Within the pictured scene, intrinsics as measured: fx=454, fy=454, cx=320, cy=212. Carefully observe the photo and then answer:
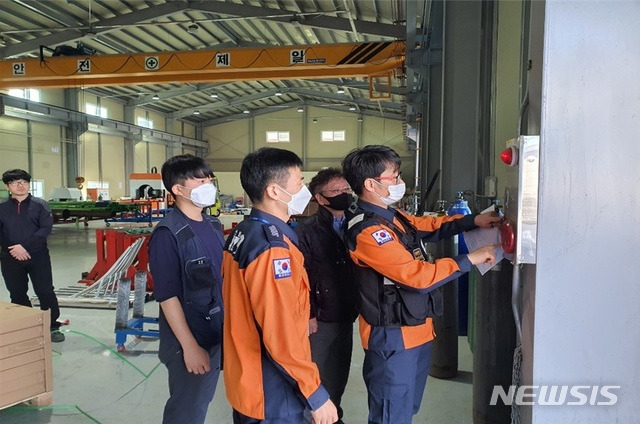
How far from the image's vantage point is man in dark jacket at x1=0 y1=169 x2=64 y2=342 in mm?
4379

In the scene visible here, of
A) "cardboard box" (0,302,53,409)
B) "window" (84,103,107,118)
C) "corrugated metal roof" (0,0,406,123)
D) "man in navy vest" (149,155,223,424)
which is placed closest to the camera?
"man in navy vest" (149,155,223,424)

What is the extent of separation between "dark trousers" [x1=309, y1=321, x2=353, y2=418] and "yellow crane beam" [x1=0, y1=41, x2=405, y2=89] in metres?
7.12

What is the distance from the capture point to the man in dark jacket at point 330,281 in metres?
2.48

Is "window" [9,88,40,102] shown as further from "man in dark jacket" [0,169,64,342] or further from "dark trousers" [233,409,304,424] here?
"dark trousers" [233,409,304,424]

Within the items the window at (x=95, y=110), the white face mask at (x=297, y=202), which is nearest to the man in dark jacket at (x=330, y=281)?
the white face mask at (x=297, y=202)

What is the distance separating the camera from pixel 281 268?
1.40 meters

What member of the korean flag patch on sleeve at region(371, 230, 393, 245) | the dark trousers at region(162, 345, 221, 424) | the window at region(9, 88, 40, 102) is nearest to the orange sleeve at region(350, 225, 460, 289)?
the korean flag patch on sleeve at region(371, 230, 393, 245)

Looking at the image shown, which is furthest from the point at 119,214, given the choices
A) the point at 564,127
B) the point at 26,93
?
the point at 564,127

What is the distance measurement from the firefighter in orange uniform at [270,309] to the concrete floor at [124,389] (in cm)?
170

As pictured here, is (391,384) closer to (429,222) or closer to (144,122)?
(429,222)

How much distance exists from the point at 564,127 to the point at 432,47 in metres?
5.40

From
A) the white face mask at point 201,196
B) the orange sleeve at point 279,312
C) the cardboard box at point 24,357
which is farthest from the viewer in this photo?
the cardboard box at point 24,357

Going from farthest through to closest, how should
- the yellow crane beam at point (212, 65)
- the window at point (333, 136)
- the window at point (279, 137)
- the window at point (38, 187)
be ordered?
the window at point (279, 137)
the window at point (333, 136)
the window at point (38, 187)
the yellow crane beam at point (212, 65)

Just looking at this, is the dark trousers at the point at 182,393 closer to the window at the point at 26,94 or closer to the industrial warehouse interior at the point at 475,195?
the industrial warehouse interior at the point at 475,195
